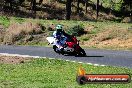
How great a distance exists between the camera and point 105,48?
29.4 m

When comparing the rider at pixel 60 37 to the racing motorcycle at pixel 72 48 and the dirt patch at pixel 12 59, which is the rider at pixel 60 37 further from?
the dirt patch at pixel 12 59

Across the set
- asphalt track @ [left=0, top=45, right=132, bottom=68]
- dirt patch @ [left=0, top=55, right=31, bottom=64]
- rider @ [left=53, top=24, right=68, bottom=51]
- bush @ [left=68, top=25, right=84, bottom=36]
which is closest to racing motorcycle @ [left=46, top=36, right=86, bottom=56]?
rider @ [left=53, top=24, right=68, bottom=51]

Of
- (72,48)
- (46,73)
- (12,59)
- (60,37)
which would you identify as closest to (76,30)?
Result: (60,37)

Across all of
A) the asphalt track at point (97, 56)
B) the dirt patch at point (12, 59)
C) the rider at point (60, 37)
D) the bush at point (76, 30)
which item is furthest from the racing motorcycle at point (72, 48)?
the bush at point (76, 30)

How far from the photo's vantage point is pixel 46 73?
1772 centimetres

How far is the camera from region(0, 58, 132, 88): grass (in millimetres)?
14320

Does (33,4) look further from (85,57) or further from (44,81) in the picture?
(44,81)

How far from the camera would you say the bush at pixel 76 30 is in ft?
109

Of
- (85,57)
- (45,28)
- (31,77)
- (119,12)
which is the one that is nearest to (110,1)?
(119,12)

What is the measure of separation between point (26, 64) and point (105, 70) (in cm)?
455

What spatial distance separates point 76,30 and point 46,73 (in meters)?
15.9

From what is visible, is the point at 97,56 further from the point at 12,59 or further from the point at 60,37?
the point at 12,59

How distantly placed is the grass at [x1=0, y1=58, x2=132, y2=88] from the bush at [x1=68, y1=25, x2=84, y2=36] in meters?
11.5

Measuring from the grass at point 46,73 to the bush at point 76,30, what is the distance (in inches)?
452
